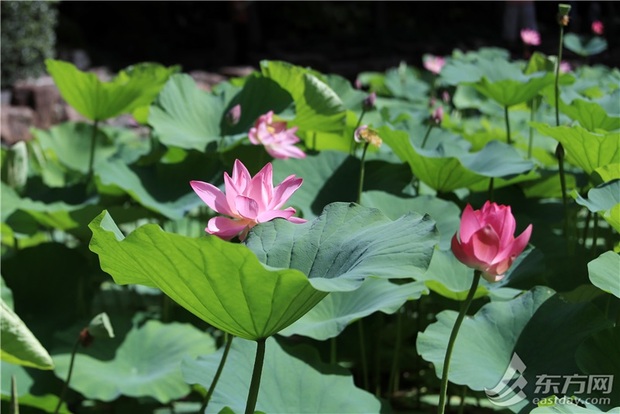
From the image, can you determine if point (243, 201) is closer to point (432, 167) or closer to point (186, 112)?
point (432, 167)

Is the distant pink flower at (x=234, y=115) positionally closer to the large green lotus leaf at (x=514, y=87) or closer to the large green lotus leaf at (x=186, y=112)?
the large green lotus leaf at (x=186, y=112)

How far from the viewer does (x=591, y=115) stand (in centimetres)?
153

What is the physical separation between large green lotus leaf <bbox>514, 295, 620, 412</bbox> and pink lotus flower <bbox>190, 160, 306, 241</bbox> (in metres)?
0.37

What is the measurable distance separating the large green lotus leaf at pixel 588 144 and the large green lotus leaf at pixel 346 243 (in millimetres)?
484

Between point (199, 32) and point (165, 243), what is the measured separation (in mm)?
8710

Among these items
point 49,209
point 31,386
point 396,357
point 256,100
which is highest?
point 256,100

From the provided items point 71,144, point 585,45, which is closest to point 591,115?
point 71,144

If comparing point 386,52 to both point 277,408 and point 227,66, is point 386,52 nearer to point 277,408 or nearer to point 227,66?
point 227,66

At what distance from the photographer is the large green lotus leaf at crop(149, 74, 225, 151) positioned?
1743 millimetres

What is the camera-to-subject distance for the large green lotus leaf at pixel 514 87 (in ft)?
5.58

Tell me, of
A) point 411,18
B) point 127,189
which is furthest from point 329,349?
point 411,18

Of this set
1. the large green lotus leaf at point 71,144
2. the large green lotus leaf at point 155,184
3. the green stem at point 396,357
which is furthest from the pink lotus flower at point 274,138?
the large green lotus leaf at point 71,144

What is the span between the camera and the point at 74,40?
8156 millimetres

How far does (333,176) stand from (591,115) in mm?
468
